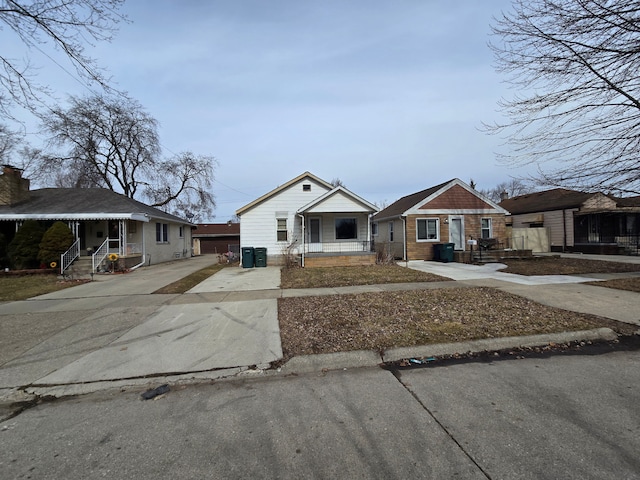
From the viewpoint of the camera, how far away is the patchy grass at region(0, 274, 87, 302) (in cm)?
1006

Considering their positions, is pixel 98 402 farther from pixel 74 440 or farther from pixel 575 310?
pixel 575 310

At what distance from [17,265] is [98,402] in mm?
16895

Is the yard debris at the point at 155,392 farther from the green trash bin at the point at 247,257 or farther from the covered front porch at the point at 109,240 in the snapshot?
the covered front porch at the point at 109,240

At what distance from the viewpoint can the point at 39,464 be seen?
248 cm

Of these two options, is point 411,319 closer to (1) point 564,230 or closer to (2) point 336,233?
(2) point 336,233

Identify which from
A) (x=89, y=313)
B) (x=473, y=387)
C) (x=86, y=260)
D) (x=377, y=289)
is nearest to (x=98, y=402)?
(x=473, y=387)

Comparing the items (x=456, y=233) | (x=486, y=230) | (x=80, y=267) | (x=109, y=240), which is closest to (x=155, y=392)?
(x=80, y=267)

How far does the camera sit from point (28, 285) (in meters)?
12.1

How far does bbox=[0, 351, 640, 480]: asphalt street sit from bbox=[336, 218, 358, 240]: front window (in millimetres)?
15114

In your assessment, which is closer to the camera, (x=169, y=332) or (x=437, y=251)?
(x=169, y=332)

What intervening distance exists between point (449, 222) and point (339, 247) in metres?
7.21

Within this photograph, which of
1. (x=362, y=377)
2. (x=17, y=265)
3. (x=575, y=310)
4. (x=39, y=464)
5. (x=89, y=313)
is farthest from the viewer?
(x=17, y=265)

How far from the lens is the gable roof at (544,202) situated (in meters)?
21.9

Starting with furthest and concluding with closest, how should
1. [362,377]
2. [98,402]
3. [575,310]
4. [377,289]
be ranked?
[377,289]
[575,310]
[362,377]
[98,402]
